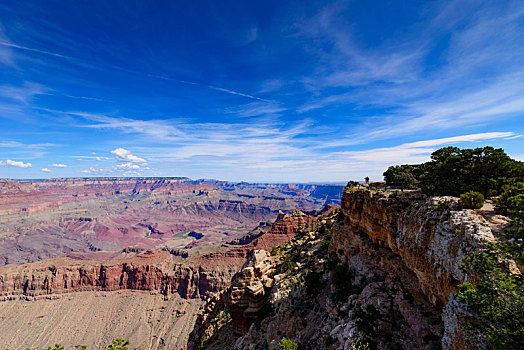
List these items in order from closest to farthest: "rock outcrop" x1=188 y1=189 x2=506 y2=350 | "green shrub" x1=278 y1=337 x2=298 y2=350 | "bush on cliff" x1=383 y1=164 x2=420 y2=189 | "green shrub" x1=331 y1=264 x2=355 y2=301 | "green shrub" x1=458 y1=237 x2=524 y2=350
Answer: "green shrub" x1=458 y1=237 x2=524 y2=350 → "rock outcrop" x1=188 y1=189 x2=506 y2=350 → "green shrub" x1=278 y1=337 x2=298 y2=350 → "green shrub" x1=331 y1=264 x2=355 y2=301 → "bush on cliff" x1=383 y1=164 x2=420 y2=189

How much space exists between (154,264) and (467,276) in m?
131

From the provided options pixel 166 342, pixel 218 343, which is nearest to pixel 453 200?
pixel 218 343

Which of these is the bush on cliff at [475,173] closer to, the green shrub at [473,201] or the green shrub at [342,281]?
the green shrub at [473,201]

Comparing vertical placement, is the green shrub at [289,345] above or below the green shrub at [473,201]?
below

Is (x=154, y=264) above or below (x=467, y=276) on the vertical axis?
below

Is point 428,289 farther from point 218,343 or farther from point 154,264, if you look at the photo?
point 154,264

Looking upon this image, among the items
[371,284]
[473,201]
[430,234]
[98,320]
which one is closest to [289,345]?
[371,284]

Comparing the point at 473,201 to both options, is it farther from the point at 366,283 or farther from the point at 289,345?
the point at 289,345

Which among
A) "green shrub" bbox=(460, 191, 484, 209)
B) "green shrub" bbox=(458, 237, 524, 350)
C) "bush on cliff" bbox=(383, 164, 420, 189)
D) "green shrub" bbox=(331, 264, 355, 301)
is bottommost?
"green shrub" bbox=(331, 264, 355, 301)

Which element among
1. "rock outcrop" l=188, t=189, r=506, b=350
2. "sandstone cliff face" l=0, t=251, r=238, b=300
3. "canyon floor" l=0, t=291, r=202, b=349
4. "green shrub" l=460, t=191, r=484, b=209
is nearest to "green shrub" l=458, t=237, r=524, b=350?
"rock outcrop" l=188, t=189, r=506, b=350

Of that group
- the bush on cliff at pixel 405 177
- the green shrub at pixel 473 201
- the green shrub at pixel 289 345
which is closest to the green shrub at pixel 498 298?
the green shrub at pixel 473 201

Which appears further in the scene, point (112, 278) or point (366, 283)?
point (112, 278)

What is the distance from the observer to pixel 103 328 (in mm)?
86812

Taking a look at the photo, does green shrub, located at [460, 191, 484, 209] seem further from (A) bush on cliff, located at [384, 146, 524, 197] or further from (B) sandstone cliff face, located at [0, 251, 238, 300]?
(B) sandstone cliff face, located at [0, 251, 238, 300]
